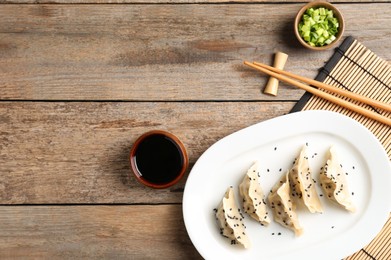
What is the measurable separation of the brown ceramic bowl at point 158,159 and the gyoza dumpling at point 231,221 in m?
0.16

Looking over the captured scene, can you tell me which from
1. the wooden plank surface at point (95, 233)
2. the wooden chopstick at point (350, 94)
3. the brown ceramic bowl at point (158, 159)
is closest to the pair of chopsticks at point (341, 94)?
the wooden chopstick at point (350, 94)

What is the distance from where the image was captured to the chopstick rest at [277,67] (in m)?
1.79

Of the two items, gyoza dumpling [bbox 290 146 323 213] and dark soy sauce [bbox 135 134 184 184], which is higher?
gyoza dumpling [bbox 290 146 323 213]

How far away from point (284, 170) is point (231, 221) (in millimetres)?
233

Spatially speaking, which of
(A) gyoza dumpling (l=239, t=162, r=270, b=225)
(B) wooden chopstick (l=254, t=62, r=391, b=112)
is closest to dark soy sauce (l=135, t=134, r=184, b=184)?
(A) gyoza dumpling (l=239, t=162, r=270, b=225)

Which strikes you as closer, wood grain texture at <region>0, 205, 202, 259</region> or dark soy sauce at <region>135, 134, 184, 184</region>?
dark soy sauce at <region>135, 134, 184, 184</region>

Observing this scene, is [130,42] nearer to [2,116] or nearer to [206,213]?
[2,116]

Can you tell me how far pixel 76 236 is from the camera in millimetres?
1832

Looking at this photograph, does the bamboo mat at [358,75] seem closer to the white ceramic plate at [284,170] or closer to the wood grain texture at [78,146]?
the white ceramic plate at [284,170]

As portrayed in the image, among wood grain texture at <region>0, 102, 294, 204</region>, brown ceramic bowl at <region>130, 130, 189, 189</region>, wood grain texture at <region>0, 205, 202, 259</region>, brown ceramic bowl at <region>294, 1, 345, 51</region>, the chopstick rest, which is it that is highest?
brown ceramic bowl at <region>294, 1, 345, 51</region>

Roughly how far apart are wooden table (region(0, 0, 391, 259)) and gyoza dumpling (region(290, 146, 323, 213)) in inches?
7.1

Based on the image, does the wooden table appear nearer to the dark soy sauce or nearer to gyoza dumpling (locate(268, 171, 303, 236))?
the dark soy sauce

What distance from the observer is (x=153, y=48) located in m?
1.82

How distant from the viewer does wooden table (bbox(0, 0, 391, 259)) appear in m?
1.82
